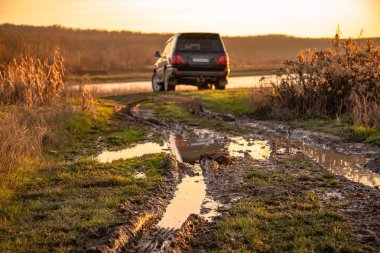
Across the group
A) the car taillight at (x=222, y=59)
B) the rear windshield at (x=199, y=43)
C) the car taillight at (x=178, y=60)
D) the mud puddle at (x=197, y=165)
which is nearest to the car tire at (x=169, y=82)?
the car taillight at (x=178, y=60)

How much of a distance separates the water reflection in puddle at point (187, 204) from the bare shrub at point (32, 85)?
22.0 feet

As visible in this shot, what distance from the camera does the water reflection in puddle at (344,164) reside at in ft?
24.3

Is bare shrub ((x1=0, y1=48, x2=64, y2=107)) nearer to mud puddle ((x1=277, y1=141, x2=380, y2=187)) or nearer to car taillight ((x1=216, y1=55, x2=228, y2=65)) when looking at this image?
mud puddle ((x1=277, y1=141, x2=380, y2=187))

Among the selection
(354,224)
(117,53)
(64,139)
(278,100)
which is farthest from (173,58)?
(117,53)

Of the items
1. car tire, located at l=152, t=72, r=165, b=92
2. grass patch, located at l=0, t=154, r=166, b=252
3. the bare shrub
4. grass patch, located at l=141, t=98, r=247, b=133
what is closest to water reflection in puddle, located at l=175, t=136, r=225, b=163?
grass patch, located at l=0, t=154, r=166, b=252

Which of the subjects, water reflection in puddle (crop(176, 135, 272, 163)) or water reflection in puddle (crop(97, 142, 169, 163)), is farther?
water reflection in puddle (crop(97, 142, 169, 163))

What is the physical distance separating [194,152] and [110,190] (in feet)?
10.3

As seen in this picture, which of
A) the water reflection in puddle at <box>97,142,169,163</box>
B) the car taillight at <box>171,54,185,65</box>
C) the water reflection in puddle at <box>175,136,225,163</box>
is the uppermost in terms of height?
the car taillight at <box>171,54,185,65</box>

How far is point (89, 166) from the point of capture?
7.99 m

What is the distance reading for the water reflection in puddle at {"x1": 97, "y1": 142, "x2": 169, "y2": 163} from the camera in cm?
926

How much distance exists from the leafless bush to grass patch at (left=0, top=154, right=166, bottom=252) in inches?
232

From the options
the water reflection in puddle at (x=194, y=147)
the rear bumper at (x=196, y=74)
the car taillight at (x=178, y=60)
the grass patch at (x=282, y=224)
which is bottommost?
the water reflection in puddle at (x=194, y=147)

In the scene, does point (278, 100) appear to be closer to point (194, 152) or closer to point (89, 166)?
point (194, 152)

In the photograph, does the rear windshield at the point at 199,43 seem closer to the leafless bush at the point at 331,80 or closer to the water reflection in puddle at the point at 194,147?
the leafless bush at the point at 331,80
